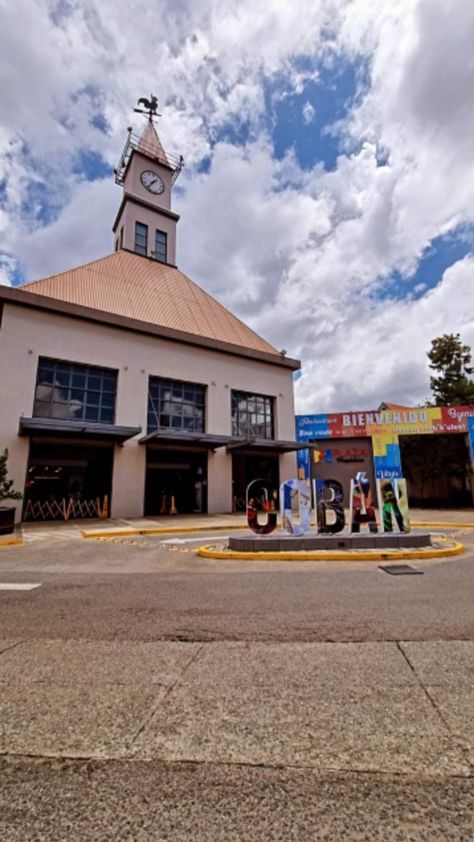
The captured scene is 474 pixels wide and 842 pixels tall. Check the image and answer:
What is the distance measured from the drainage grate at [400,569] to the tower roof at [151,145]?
36775 mm

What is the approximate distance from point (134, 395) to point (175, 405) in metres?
2.59

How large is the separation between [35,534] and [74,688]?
12.5 m

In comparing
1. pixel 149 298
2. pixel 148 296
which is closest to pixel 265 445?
pixel 149 298

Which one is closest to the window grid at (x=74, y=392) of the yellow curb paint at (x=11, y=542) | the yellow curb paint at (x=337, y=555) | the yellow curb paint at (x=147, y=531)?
the yellow curb paint at (x=147, y=531)

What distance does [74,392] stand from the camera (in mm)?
19281

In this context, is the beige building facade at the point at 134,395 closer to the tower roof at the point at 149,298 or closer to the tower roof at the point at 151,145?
the tower roof at the point at 149,298

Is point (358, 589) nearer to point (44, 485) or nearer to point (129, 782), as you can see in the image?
point (129, 782)

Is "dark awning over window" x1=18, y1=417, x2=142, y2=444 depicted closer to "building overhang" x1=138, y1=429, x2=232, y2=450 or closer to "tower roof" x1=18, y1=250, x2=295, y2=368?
"building overhang" x1=138, y1=429, x2=232, y2=450

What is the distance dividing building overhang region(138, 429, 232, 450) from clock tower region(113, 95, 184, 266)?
16329mm

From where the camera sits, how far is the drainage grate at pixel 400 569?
7555mm

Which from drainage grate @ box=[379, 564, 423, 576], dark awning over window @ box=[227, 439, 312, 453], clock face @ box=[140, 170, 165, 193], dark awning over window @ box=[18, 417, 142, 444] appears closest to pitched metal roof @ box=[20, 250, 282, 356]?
dark awning over window @ box=[227, 439, 312, 453]

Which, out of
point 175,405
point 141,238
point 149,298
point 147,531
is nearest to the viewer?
point 147,531

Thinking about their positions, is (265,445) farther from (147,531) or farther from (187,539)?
(187,539)

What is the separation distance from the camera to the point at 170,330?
22047mm
